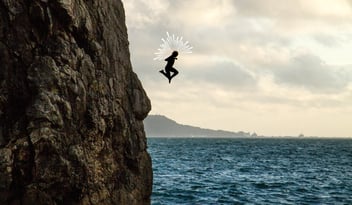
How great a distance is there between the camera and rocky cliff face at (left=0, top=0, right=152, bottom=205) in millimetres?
13711

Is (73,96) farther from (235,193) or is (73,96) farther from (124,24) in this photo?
(235,193)

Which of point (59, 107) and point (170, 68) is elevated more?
point (170, 68)

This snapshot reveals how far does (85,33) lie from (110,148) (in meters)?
4.20

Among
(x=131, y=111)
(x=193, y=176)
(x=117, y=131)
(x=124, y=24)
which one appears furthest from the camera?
(x=193, y=176)

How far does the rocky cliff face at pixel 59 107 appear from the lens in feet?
45.0

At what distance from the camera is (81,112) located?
1491cm

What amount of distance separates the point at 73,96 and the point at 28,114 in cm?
160

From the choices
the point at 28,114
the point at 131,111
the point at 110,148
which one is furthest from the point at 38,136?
the point at 131,111

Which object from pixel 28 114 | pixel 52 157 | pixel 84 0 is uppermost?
pixel 84 0

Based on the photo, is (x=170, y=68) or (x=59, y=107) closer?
(x=59, y=107)

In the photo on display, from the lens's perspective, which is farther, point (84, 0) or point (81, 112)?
point (84, 0)

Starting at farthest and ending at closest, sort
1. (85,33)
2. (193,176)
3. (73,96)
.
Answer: (193,176)
(85,33)
(73,96)

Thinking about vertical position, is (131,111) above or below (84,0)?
below

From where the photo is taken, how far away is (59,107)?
1416 cm
